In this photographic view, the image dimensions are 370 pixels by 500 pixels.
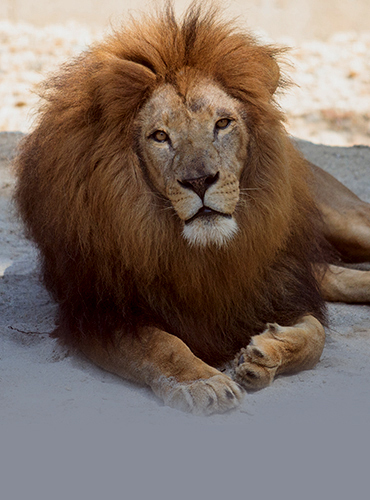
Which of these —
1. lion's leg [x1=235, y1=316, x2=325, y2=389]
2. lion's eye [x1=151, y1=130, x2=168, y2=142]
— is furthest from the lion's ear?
lion's leg [x1=235, y1=316, x2=325, y2=389]

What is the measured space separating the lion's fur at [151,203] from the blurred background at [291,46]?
4.39 meters

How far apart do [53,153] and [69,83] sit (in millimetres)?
349

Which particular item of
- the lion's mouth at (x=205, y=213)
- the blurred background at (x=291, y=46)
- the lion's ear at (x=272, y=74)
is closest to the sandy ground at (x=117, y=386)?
the lion's mouth at (x=205, y=213)

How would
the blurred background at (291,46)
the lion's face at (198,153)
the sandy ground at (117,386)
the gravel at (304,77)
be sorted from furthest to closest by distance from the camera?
the blurred background at (291,46), the gravel at (304,77), the lion's face at (198,153), the sandy ground at (117,386)

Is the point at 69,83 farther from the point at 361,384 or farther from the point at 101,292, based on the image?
the point at 361,384

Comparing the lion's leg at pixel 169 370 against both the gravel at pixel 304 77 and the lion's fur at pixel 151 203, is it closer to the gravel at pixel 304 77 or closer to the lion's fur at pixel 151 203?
the lion's fur at pixel 151 203

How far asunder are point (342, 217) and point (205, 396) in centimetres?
220

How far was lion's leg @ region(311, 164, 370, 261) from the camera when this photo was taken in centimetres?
455

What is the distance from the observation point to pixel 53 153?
3197mm

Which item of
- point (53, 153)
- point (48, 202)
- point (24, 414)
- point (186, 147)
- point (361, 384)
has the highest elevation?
point (186, 147)

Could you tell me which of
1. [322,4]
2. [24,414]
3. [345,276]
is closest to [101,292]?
[24,414]

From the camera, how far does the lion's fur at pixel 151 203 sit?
3.02 m

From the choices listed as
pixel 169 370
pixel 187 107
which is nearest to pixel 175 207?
pixel 187 107

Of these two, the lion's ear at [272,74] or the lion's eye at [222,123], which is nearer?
the lion's eye at [222,123]
